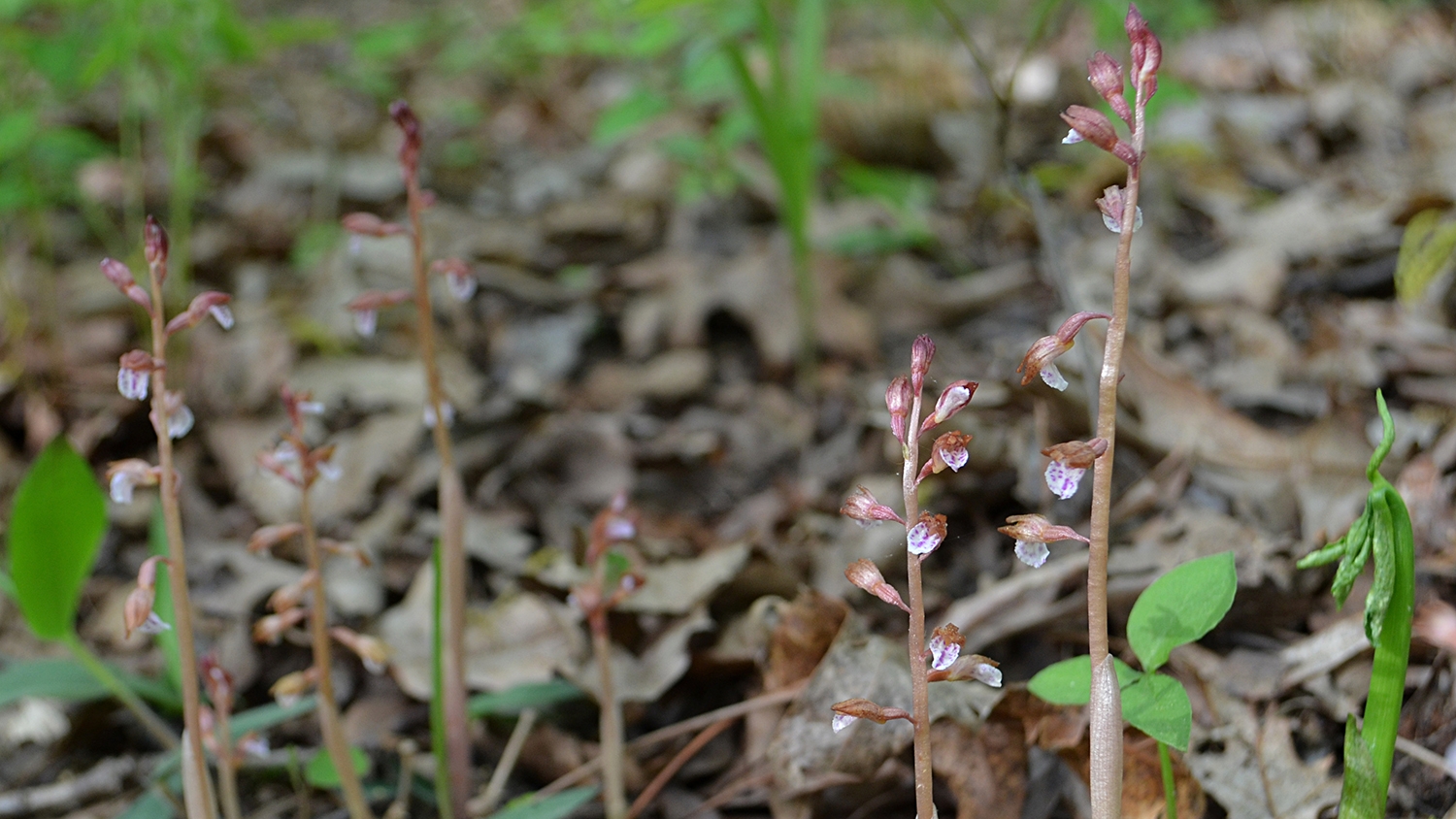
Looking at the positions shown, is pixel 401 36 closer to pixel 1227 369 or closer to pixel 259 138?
pixel 259 138

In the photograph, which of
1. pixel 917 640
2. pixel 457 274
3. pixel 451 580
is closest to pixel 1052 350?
pixel 917 640

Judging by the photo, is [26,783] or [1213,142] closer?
[26,783]

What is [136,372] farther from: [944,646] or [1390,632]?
[1390,632]

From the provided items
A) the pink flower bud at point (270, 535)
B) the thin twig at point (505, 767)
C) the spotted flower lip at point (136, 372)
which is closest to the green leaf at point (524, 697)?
Answer: the thin twig at point (505, 767)

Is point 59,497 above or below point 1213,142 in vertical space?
above

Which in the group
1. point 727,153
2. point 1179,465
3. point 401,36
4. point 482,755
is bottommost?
point 482,755

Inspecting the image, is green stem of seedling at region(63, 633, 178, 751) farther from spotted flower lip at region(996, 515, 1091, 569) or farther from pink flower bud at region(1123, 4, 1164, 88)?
pink flower bud at region(1123, 4, 1164, 88)

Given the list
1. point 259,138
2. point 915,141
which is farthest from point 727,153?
point 259,138
